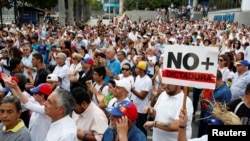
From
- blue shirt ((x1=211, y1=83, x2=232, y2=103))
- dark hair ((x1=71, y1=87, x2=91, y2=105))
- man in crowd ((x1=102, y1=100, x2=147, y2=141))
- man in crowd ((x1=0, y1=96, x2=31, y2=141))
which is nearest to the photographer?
man in crowd ((x1=102, y1=100, x2=147, y2=141))

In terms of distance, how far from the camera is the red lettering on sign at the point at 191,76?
347cm

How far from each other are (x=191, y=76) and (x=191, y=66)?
97 millimetres

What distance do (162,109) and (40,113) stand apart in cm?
143

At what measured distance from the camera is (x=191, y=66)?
3541 mm

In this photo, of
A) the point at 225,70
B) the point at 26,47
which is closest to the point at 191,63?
the point at 225,70

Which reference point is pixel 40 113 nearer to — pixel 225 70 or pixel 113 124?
pixel 113 124

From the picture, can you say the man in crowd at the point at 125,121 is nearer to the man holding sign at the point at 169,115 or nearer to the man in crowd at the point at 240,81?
the man holding sign at the point at 169,115

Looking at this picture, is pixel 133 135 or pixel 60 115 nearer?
pixel 133 135

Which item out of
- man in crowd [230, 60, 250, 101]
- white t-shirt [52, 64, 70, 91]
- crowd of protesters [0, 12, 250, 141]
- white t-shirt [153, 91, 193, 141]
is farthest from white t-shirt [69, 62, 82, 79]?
white t-shirt [153, 91, 193, 141]

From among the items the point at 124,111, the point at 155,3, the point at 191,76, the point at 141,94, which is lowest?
the point at 141,94

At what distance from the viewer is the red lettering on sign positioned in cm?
347

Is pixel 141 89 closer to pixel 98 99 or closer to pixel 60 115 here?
pixel 98 99

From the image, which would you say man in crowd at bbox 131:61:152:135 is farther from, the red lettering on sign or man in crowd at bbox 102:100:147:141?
man in crowd at bbox 102:100:147:141

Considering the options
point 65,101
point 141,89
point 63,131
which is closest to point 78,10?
point 141,89
